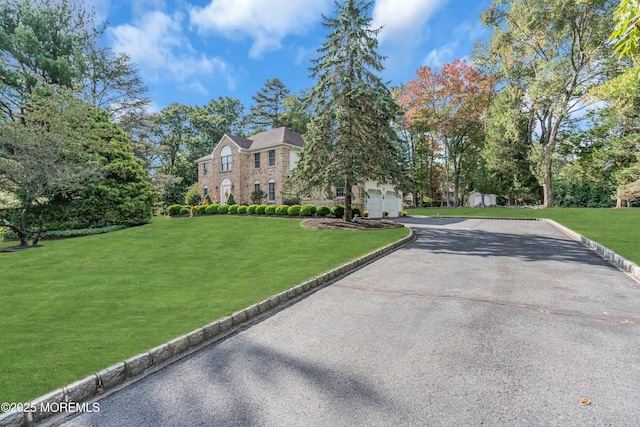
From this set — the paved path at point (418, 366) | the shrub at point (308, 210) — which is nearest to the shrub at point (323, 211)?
the shrub at point (308, 210)

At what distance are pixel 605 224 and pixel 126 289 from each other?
68.1ft

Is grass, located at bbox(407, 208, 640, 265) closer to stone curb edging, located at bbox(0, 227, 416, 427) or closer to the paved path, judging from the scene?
the paved path

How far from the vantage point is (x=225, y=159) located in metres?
28.6

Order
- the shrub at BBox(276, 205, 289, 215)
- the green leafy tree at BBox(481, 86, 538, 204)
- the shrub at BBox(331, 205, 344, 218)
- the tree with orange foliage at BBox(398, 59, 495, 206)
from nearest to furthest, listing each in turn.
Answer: the shrub at BBox(331, 205, 344, 218), the shrub at BBox(276, 205, 289, 215), the green leafy tree at BBox(481, 86, 538, 204), the tree with orange foliage at BBox(398, 59, 495, 206)

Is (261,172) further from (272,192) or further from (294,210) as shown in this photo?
(294,210)

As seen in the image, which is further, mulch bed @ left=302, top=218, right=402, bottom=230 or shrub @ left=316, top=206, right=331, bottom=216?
shrub @ left=316, top=206, right=331, bottom=216

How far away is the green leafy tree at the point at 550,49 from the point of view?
19.6m

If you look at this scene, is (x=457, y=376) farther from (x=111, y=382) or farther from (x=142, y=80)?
(x=142, y=80)

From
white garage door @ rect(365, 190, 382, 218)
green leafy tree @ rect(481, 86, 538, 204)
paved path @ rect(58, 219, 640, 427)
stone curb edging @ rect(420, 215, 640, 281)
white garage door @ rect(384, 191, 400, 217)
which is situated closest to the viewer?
paved path @ rect(58, 219, 640, 427)

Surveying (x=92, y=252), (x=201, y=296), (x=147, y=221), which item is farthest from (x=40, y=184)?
(x=201, y=296)

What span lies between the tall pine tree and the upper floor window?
15655 millimetres

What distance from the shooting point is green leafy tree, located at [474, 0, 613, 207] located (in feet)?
64.3

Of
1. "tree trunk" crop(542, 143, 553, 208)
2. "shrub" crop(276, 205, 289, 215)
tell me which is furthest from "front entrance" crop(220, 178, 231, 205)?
"tree trunk" crop(542, 143, 553, 208)

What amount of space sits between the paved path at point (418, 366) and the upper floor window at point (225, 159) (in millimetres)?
25228
